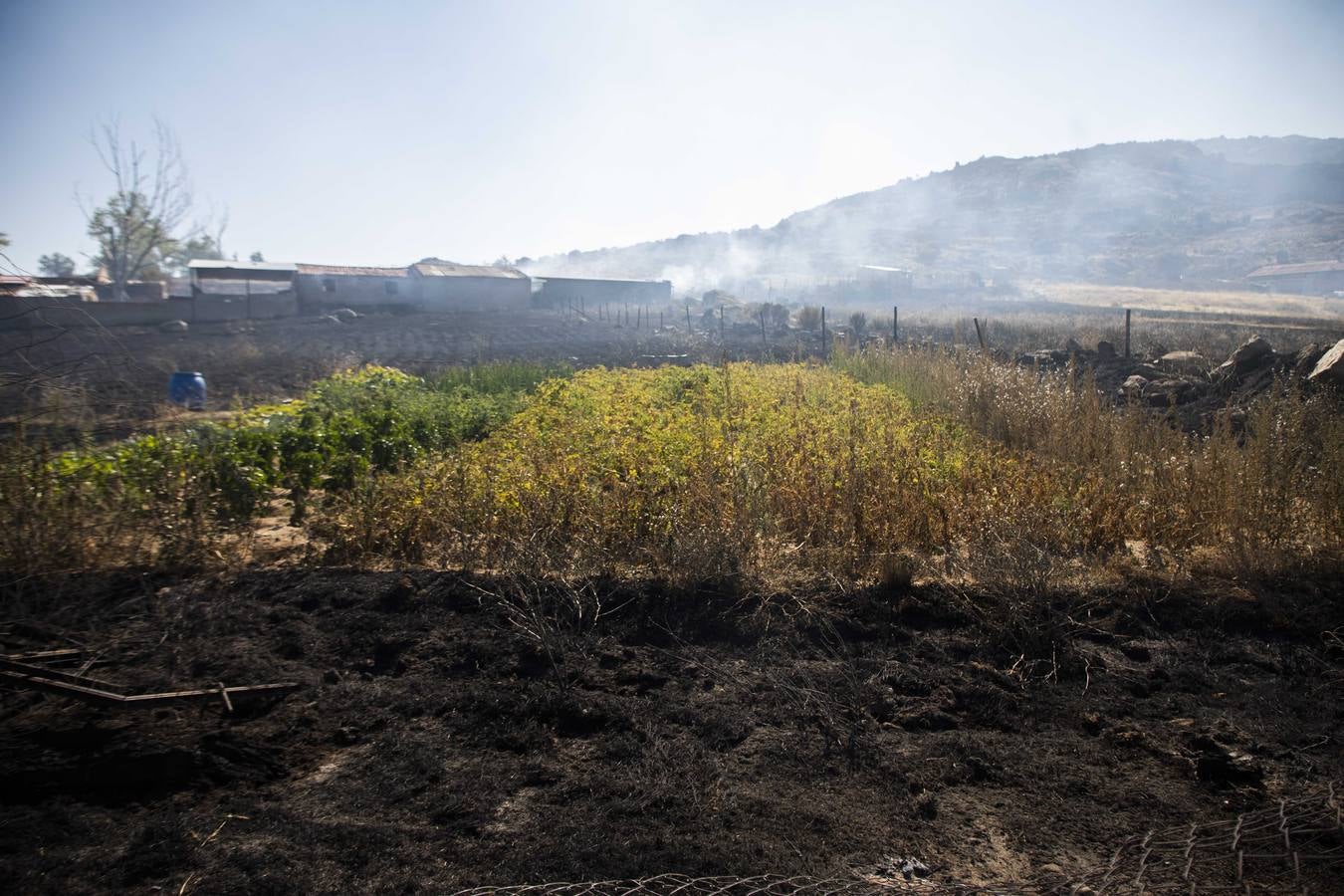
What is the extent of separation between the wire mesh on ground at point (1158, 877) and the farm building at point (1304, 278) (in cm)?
9161

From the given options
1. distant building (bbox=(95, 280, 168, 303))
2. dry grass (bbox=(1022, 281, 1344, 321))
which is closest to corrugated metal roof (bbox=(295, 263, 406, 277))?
distant building (bbox=(95, 280, 168, 303))

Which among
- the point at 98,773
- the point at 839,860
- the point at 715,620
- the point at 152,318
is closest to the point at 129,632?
the point at 98,773

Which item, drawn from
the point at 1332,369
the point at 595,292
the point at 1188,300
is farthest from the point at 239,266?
the point at 1188,300

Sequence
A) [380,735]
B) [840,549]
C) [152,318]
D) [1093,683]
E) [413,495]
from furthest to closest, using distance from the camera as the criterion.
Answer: [152,318] → [413,495] → [840,549] → [1093,683] → [380,735]

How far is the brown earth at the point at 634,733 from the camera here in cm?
299

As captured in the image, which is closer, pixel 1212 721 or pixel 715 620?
pixel 1212 721

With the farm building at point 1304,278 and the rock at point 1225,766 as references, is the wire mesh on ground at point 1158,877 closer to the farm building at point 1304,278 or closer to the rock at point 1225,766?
the rock at point 1225,766

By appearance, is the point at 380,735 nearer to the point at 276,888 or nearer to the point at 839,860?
the point at 276,888

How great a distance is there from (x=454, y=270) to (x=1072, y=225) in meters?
100

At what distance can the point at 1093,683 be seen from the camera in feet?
14.2

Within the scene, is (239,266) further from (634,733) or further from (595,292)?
(634,733)

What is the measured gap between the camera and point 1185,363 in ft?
48.6

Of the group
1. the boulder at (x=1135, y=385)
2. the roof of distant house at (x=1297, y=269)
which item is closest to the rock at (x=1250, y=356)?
the boulder at (x=1135, y=385)

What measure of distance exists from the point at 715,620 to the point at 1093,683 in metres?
2.12
